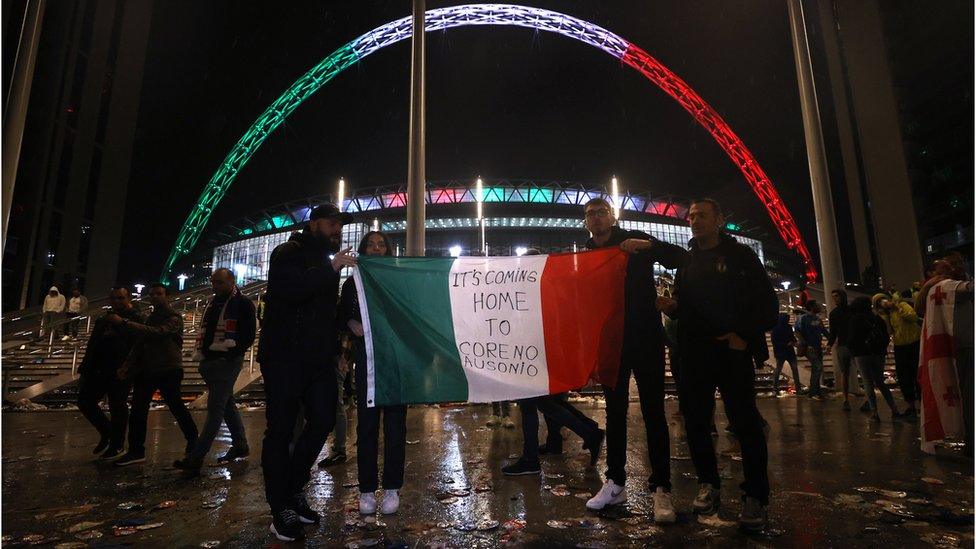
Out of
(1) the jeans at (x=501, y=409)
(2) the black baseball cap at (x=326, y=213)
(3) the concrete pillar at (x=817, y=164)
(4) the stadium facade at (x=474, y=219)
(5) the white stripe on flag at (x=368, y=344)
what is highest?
(4) the stadium facade at (x=474, y=219)

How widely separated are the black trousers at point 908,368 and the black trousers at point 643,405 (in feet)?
21.5

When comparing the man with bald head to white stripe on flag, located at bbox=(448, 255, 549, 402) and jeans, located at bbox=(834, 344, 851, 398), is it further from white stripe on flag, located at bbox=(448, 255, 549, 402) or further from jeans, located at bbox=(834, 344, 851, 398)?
jeans, located at bbox=(834, 344, 851, 398)

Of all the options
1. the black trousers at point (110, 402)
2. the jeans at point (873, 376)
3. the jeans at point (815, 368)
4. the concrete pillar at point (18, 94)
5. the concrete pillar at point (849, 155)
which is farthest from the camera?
the concrete pillar at point (849, 155)

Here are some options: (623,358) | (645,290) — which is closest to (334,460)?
(623,358)

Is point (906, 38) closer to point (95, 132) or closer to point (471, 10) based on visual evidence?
point (471, 10)

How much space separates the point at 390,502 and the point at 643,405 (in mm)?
1869

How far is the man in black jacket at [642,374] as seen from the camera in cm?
354

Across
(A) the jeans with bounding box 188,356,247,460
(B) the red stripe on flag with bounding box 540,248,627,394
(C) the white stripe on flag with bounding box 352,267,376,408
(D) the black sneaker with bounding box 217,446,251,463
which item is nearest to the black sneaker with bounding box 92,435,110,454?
(D) the black sneaker with bounding box 217,446,251,463

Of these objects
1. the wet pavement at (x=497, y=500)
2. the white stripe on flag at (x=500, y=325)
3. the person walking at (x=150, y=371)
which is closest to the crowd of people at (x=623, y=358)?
the wet pavement at (x=497, y=500)

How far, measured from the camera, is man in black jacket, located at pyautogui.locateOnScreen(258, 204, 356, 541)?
3.33m

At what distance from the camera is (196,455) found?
504 centimetres

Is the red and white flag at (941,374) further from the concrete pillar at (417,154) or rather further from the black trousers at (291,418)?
the concrete pillar at (417,154)

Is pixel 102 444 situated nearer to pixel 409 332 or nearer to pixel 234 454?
pixel 234 454

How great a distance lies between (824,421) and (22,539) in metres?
8.97
